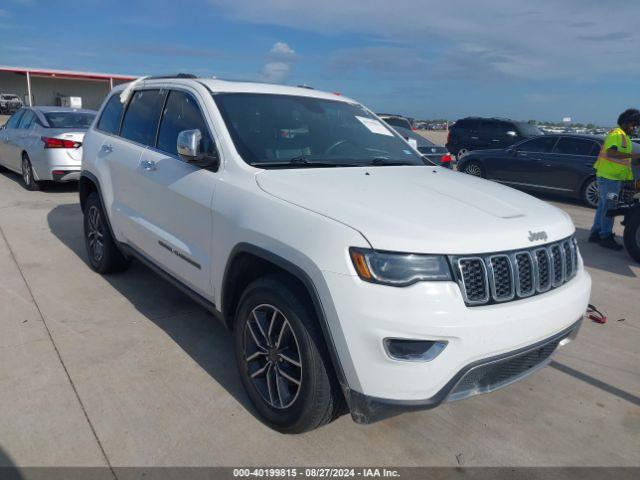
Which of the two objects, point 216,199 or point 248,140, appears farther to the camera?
point 248,140

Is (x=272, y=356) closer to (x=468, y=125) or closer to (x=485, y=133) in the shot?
(x=485, y=133)

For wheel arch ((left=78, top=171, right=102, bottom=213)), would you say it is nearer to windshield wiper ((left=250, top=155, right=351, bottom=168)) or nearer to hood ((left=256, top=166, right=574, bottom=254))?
windshield wiper ((left=250, top=155, right=351, bottom=168))

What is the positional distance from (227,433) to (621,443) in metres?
2.16

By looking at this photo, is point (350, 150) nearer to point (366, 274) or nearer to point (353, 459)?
point (366, 274)

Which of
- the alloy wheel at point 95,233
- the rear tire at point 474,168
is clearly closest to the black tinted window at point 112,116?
the alloy wheel at point 95,233

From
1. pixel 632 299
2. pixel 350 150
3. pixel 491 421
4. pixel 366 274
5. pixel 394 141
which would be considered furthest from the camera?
pixel 632 299

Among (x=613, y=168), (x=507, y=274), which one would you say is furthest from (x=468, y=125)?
(x=507, y=274)

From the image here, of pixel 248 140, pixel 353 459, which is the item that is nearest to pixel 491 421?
pixel 353 459

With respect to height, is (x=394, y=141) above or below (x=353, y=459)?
above

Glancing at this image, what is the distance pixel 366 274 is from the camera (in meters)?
2.34

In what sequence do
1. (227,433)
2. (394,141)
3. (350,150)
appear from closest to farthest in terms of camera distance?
(227,433) → (350,150) → (394,141)

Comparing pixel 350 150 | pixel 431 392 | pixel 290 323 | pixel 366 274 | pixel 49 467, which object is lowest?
pixel 49 467

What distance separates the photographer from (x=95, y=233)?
528 cm

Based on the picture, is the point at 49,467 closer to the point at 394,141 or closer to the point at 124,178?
the point at 124,178
